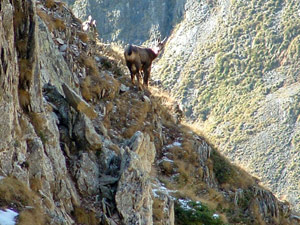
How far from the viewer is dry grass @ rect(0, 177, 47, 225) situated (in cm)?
946

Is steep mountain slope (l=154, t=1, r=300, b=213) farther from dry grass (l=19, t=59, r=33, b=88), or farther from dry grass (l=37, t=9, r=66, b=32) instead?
dry grass (l=19, t=59, r=33, b=88)

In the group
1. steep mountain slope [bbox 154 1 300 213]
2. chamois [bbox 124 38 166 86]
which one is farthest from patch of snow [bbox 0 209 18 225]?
steep mountain slope [bbox 154 1 300 213]

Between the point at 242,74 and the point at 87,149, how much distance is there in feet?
297

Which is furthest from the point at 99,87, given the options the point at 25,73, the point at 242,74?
the point at 242,74

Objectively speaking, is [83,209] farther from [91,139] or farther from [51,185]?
[91,139]

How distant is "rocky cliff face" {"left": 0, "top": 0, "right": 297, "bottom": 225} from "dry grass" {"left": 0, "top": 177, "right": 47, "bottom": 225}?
0.06ft

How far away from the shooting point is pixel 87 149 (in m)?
13.7

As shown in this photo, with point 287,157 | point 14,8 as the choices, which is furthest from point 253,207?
point 287,157

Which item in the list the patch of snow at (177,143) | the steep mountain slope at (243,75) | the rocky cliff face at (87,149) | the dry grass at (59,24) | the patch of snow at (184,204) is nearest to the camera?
the rocky cliff face at (87,149)

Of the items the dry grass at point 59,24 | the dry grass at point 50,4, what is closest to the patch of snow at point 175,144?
the dry grass at point 59,24

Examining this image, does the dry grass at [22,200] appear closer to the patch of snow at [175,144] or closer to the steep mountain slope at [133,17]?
the patch of snow at [175,144]

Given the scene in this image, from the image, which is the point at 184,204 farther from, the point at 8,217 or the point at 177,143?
the point at 8,217

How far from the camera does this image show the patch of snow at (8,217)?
889cm

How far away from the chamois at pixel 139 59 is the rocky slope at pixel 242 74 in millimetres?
49877
